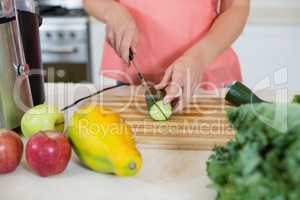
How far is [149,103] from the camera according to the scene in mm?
969

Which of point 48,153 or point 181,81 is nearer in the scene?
point 48,153

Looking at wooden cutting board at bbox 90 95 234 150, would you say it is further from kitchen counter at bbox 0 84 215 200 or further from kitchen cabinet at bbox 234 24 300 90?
kitchen cabinet at bbox 234 24 300 90

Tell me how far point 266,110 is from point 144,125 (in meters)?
0.39

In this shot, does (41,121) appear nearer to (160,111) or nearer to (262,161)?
(160,111)

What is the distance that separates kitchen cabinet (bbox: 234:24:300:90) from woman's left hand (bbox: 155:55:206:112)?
97 centimetres

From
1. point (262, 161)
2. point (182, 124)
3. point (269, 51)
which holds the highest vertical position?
point (262, 161)

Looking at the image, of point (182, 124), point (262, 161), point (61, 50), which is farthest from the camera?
point (61, 50)

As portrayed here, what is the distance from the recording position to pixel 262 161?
514mm

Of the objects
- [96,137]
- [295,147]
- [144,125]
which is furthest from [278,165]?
[144,125]

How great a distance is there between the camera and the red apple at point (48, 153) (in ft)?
2.28

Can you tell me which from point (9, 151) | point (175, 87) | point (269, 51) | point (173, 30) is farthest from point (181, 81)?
point (269, 51)

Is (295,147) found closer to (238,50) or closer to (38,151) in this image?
(38,151)

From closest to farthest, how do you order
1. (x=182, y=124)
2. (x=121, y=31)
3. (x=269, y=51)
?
1. (x=182, y=124)
2. (x=121, y=31)
3. (x=269, y=51)

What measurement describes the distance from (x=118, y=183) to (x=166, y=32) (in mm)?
623
